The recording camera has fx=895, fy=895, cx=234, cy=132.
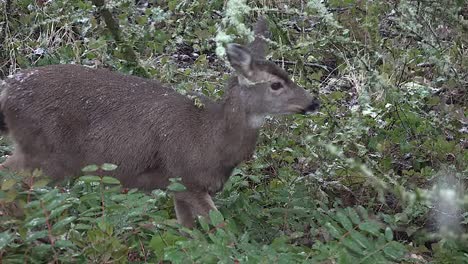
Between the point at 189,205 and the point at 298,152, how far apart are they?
119 cm

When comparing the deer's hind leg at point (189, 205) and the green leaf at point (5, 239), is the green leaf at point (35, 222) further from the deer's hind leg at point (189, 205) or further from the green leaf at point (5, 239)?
the deer's hind leg at point (189, 205)

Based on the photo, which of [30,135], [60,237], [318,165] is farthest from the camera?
[318,165]

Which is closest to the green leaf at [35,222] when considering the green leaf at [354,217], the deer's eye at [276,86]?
the green leaf at [354,217]

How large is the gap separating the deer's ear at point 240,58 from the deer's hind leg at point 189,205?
909mm

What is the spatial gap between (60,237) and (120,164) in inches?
67.7

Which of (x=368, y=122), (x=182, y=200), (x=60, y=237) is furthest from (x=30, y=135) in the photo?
(x=368, y=122)

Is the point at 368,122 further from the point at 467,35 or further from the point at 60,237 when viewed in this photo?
the point at 60,237

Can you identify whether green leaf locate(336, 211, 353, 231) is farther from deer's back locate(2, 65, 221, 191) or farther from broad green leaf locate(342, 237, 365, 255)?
deer's back locate(2, 65, 221, 191)

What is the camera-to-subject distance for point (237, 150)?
6320mm

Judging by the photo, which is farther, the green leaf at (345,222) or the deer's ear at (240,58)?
the deer's ear at (240,58)

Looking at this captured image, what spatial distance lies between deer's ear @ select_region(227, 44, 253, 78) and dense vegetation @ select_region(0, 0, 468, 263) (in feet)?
0.56

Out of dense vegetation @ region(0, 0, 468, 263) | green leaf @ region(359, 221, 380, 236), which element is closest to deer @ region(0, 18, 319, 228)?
dense vegetation @ region(0, 0, 468, 263)

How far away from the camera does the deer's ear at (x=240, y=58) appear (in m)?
6.16

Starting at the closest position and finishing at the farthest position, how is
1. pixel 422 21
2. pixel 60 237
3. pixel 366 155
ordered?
pixel 60 237 → pixel 422 21 → pixel 366 155
